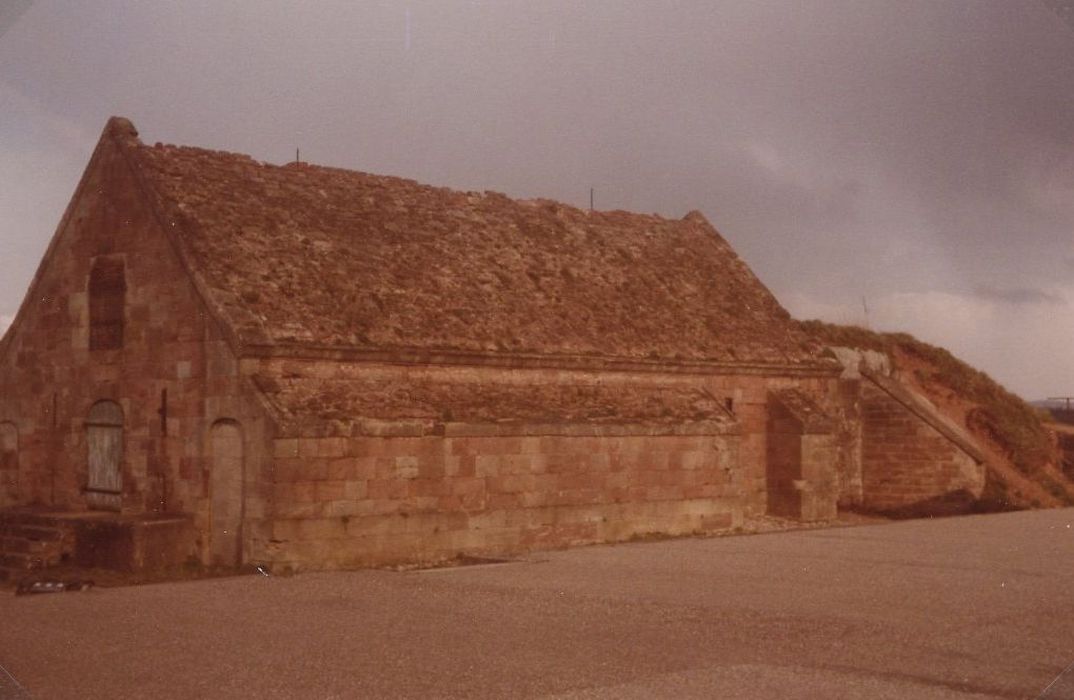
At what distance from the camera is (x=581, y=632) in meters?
11.2

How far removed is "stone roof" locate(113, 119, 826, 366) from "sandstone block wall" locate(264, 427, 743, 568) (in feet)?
6.12

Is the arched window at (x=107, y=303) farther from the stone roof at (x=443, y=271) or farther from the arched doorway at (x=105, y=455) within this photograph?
the stone roof at (x=443, y=271)

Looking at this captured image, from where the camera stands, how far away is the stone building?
18250 millimetres

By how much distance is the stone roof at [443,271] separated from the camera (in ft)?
64.6

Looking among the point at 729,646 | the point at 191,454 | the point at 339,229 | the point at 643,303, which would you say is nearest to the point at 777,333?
the point at 643,303

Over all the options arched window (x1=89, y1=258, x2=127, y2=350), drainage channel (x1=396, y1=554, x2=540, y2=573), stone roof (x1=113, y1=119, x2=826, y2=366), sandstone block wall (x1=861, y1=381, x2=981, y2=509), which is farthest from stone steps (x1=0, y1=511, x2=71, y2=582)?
sandstone block wall (x1=861, y1=381, x2=981, y2=509)

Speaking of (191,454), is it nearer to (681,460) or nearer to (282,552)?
(282,552)

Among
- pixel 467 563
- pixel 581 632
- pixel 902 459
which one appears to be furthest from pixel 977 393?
pixel 581 632

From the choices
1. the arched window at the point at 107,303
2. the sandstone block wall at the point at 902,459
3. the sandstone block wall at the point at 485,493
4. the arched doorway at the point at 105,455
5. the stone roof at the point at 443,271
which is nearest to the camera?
the sandstone block wall at the point at 485,493

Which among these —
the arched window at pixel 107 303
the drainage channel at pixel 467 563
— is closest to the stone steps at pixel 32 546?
the arched window at pixel 107 303

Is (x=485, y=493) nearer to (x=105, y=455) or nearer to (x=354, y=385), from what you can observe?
(x=354, y=385)

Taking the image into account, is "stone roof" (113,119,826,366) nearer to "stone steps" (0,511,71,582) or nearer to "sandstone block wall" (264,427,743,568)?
"sandstone block wall" (264,427,743,568)

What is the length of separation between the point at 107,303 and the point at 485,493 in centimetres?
689

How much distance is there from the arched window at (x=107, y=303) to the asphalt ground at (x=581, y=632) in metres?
6.49
